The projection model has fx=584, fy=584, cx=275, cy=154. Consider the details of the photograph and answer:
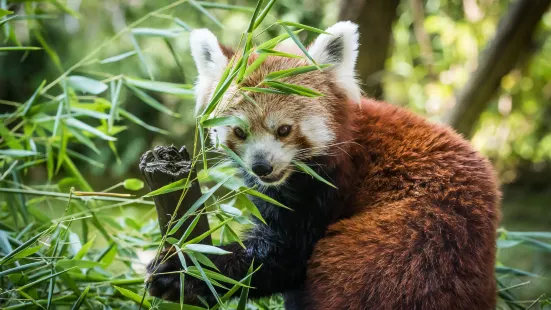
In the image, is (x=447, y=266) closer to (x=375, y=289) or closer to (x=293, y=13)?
(x=375, y=289)

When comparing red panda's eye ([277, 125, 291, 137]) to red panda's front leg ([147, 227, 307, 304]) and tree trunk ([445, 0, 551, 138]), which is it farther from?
tree trunk ([445, 0, 551, 138])

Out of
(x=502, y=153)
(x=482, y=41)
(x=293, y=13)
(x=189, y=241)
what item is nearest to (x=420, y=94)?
(x=482, y=41)

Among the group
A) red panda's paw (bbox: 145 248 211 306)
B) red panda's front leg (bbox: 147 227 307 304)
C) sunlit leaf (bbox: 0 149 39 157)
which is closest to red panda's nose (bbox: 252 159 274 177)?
red panda's front leg (bbox: 147 227 307 304)

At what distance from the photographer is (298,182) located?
2314 millimetres

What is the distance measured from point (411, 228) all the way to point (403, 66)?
393cm

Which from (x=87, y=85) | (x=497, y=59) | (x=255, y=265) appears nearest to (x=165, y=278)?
(x=255, y=265)

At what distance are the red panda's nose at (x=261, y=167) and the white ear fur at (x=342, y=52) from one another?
493 mm

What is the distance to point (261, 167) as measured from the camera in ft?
7.00

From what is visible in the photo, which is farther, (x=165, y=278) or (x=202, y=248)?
(x=165, y=278)

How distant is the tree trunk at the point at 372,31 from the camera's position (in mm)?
4004

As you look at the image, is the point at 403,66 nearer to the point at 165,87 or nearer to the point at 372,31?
the point at 372,31

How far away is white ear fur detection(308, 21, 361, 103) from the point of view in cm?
233

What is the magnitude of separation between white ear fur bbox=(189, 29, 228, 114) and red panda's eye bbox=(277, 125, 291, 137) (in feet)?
1.15

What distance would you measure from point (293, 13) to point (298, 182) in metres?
2.30
